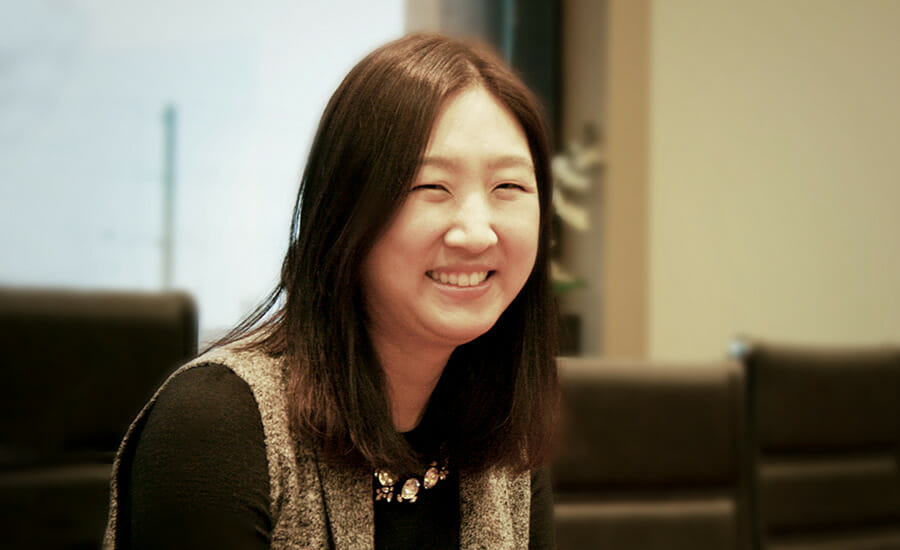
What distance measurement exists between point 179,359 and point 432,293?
53 cm

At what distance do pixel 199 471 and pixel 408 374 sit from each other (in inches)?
10.6

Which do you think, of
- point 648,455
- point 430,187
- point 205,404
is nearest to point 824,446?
point 648,455

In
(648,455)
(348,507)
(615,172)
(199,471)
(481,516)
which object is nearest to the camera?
(199,471)

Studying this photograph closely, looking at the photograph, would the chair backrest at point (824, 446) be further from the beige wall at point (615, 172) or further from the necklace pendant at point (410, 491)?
the beige wall at point (615, 172)

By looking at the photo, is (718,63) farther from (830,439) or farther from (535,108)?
(535,108)

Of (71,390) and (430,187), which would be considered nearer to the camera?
(430,187)

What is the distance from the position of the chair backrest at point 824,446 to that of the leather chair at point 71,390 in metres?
1.15

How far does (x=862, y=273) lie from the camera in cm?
320

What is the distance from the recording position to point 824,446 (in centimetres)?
185

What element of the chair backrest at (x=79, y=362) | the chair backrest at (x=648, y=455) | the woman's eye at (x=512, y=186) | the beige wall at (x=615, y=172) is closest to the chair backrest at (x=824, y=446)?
the chair backrest at (x=648, y=455)

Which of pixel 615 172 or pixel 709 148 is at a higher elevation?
pixel 709 148

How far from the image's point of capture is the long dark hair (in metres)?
0.86

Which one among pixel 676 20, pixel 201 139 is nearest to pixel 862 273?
pixel 676 20

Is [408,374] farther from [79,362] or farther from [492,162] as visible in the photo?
[79,362]
